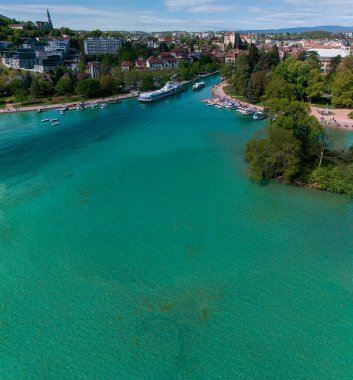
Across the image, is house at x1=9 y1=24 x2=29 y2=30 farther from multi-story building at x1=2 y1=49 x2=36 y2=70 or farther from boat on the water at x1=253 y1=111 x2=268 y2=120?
boat on the water at x1=253 y1=111 x2=268 y2=120

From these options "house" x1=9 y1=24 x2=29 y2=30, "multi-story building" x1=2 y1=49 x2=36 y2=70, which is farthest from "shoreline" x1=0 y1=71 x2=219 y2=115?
"house" x1=9 y1=24 x2=29 y2=30

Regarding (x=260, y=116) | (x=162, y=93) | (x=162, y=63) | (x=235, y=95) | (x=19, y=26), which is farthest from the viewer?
(x=19, y=26)

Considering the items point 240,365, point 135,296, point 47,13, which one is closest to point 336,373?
point 240,365

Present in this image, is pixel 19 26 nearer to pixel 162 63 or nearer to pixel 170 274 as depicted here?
pixel 162 63

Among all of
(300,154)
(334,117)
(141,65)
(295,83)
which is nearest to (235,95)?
(295,83)

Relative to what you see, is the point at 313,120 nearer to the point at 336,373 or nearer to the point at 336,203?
the point at 336,203

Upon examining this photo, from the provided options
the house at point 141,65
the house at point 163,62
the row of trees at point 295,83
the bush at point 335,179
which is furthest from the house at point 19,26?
the bush at point 335,179
